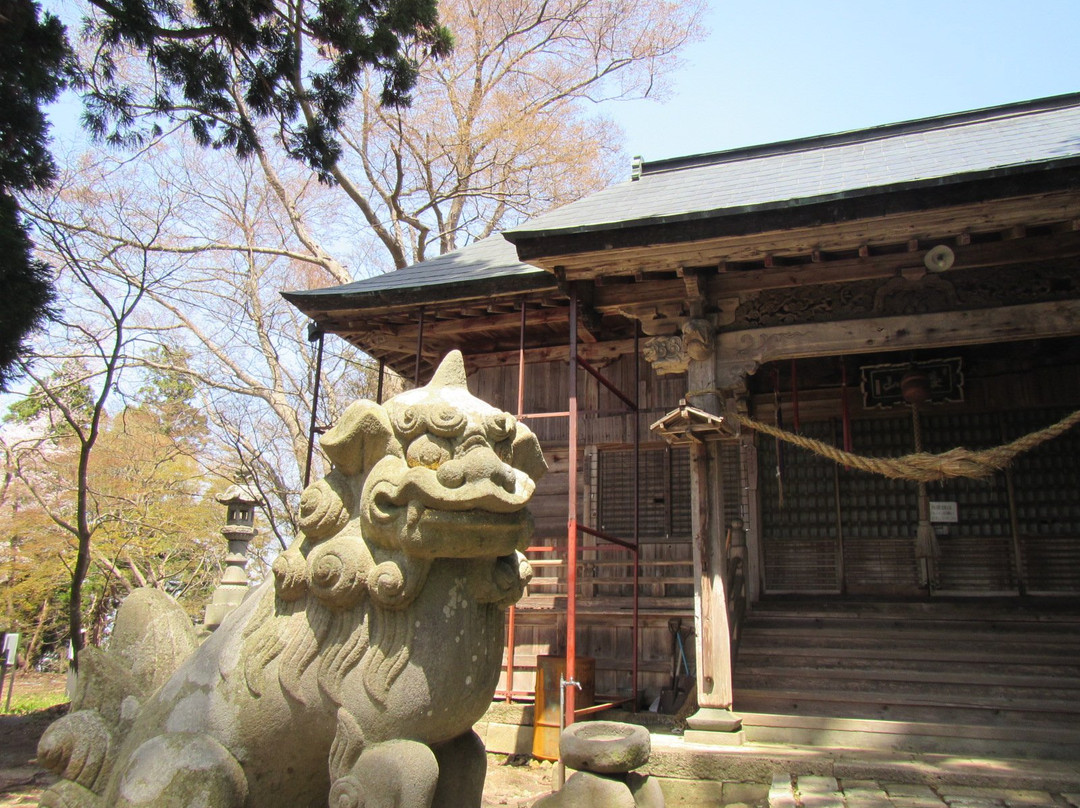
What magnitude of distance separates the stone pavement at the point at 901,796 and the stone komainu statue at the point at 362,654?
321cm

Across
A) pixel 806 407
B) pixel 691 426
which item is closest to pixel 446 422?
pixel 691 426

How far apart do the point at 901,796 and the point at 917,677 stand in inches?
84.1

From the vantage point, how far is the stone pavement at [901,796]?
492 cm

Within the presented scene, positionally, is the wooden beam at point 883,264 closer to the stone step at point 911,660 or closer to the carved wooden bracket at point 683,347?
the carved wooden bracket at point 683,347

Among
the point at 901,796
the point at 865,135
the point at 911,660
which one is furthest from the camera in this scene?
the point at 865,135

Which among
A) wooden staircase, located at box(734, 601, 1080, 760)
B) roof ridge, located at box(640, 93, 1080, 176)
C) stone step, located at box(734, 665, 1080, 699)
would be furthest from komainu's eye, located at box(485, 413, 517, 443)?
roof ridge, located at box(640, 93, 1080, 176)

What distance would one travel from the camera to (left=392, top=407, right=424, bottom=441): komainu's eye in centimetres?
280

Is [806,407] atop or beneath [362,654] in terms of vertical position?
atop

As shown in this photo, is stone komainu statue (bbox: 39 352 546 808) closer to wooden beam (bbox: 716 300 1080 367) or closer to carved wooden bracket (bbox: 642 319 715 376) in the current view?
carved wooden bracket (bbox: 642 319 715 376)

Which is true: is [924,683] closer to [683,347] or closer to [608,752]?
[683,347]

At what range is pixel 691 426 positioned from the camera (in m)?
6.57

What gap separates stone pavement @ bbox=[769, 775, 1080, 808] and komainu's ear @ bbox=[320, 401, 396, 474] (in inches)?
149

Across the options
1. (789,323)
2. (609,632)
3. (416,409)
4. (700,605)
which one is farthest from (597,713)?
(416,409)

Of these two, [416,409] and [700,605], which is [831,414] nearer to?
[700,605]
